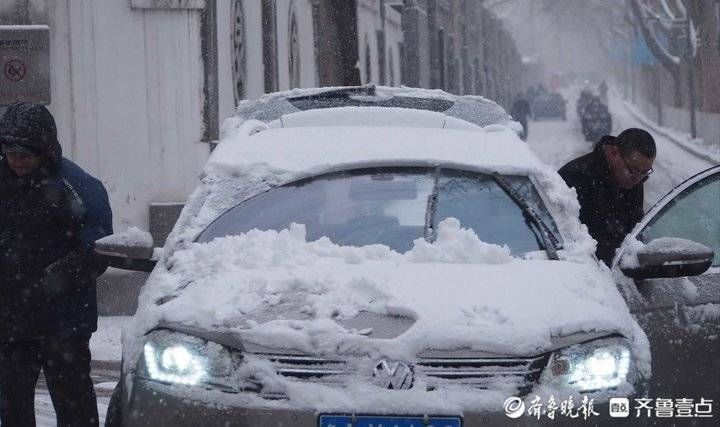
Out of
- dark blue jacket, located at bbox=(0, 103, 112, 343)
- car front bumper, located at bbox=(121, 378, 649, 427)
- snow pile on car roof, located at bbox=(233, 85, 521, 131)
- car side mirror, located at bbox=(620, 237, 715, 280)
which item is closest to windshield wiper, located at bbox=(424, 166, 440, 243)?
car side mirror, located at bbox=(620, 237, 715, 280)

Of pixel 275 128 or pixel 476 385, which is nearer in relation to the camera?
pixel 476 385

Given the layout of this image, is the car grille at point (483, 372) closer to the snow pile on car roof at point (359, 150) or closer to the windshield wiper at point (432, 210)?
the windshield wiper at point (432, 210)

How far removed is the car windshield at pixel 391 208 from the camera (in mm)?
4906

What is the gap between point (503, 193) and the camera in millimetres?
5184

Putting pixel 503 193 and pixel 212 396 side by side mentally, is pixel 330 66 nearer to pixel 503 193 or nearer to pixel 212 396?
pixel 503 193

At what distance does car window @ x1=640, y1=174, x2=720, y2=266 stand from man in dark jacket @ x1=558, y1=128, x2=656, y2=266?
1.80ft

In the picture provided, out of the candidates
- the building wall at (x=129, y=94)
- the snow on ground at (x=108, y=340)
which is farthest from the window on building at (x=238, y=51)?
the snow on ground at (x=108, y=340)

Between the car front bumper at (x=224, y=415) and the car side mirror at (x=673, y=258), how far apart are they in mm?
1069

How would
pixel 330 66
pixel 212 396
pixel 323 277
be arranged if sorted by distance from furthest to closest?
→ pixel 330 66 → pixel 323 277 → pixel 212 396

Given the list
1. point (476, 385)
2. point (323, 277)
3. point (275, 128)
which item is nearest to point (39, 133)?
point (275, 128)

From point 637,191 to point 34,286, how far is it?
3.05 m

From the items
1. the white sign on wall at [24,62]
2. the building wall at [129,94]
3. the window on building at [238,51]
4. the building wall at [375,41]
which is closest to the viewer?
the white sign on wall at [24,62]

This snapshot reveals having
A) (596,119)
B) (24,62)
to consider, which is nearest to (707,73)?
(596,119)

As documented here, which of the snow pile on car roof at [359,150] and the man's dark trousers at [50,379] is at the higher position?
the snow pile on car roof at [359,150]
